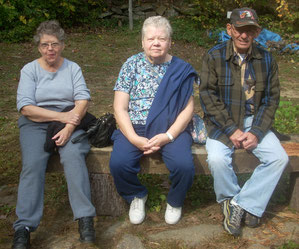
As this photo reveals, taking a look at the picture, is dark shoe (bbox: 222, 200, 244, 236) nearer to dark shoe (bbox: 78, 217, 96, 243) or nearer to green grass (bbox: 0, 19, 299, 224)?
green grass (bbox: 0, 19, 299, 224)

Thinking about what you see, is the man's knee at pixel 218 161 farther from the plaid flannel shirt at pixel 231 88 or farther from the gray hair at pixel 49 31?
the gray hair at pixel 49 31

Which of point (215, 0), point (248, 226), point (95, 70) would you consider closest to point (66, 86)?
point (248, 226)

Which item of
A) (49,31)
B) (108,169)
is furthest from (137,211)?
(49,31)

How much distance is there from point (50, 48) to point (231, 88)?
5.22 ft

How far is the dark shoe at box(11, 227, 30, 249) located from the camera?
2809 millimetres

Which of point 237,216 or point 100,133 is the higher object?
point 100,133

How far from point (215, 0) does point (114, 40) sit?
3.44 metres

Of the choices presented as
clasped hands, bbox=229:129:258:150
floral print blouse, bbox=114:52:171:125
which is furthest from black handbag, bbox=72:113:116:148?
clasped hands, bbox=229:129:258:150

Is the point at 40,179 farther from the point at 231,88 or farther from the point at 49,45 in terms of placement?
the point at 231,88

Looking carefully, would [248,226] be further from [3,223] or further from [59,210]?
[3,223]

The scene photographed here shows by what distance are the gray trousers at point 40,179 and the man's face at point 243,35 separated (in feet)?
5.18

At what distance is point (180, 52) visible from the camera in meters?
10.4

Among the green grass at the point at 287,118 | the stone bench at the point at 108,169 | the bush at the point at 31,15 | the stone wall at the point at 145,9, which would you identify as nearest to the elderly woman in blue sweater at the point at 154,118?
the stone bench at the point at 108,169

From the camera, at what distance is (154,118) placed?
3.20 metres
